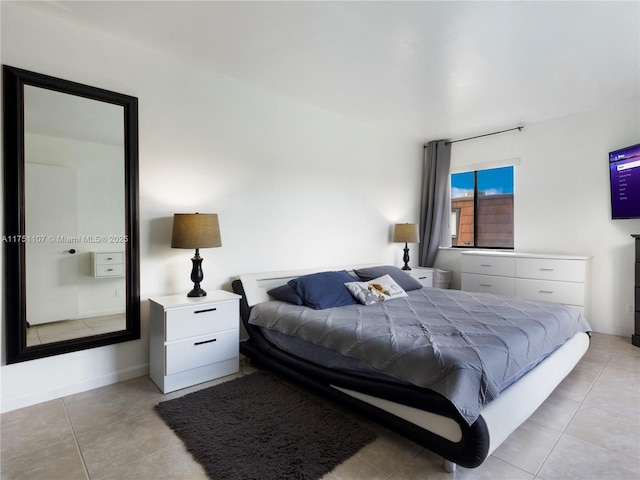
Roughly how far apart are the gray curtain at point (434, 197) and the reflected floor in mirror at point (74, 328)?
409 cm

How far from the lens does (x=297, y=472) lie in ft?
5.25

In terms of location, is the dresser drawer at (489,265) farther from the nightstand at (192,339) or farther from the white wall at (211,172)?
the nightstand at (192,339)

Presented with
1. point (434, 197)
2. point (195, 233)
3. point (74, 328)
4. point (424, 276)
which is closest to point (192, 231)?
point (195, 233)

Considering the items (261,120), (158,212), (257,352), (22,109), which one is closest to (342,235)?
(261,120)

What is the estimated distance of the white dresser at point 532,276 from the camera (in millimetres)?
3717

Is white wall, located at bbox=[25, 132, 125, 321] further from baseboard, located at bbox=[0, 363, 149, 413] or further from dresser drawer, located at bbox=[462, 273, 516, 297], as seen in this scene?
dresser drawer, located at bbox=[462, 273, 516, 297]

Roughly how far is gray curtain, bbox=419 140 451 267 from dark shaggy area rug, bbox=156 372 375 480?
342 cm

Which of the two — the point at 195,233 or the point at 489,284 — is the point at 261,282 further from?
the point at 489,284

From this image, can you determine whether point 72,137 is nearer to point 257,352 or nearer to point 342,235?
point 257,352

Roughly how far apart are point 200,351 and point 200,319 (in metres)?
0.24

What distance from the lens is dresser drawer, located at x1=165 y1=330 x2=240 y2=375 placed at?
242cm

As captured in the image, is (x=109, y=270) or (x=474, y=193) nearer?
(x=109, y=270)

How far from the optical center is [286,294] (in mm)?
3014

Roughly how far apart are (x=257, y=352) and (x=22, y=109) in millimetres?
2331
